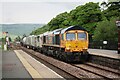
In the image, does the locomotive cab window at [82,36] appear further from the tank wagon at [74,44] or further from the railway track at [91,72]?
the railway track at [91,72]

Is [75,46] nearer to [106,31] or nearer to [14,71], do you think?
[14,71]

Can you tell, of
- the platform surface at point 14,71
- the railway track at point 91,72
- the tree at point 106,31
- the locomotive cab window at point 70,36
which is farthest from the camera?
the tree at point 106,31

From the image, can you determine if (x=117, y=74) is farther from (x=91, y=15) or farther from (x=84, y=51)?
(x=91, y=15)

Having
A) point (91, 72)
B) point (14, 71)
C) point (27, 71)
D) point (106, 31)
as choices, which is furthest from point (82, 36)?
point (106, 31)

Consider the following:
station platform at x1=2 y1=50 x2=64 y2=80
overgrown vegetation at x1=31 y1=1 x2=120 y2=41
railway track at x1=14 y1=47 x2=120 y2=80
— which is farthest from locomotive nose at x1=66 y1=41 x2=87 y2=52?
overgrown vegetation at x1=31 y1=1 x2=120 y2=41

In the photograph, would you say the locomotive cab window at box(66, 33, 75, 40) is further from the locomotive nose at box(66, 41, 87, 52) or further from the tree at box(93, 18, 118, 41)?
the tree at box(93, 18, 118, 41)

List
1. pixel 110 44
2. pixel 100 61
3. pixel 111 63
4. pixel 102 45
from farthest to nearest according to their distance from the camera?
1. pixel 102 45
2. pixel 110 44
3. pixel 100 61
4. pixel 111 63

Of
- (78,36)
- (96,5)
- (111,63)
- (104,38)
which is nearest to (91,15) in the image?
(96,5)

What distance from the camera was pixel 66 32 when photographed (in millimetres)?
28078

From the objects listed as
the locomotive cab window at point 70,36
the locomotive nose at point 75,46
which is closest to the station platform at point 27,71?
the locomotive nose at point 75,46

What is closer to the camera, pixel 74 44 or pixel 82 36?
pixel 74 44

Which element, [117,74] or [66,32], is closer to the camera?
[117,74]

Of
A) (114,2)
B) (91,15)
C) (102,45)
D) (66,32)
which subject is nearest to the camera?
(66,32)

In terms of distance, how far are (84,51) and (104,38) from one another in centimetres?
2396
